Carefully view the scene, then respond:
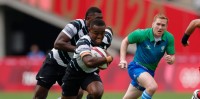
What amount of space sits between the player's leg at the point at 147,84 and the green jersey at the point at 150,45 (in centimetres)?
A: 31

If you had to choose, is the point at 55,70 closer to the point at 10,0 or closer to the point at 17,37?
the point at 10,0

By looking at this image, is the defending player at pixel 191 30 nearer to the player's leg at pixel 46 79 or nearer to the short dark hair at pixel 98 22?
the short dark hair at pixel 98 22

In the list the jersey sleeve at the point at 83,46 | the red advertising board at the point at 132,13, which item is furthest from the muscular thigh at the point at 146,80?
the red advertising board at the point at 132,13

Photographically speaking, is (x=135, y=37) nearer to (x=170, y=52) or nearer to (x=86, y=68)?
(x=170, y=52)

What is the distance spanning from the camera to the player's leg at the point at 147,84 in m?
12.8

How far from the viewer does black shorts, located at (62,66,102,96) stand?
12.7 m

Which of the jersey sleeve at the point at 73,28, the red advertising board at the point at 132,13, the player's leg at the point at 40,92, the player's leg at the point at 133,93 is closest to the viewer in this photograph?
A: the jersey sleeve at the point at 73,28

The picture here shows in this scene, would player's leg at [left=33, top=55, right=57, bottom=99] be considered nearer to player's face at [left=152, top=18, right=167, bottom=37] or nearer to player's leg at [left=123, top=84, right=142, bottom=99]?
player's leg at [left=123, top=84, right=142, bottom=99]

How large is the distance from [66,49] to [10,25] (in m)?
25.1

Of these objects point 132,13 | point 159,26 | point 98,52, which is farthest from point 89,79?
point 132,13

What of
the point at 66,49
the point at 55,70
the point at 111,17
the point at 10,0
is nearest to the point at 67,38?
the point at 66,49

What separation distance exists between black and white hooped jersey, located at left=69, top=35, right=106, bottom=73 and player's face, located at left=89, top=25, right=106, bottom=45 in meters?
0.09

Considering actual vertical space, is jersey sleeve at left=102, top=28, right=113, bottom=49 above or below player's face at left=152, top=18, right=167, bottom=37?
below

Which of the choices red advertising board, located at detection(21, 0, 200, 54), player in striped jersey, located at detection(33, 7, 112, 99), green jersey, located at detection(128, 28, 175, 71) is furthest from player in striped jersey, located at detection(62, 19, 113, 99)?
red advertising board, located at detection(21, 0, 200, 54)
